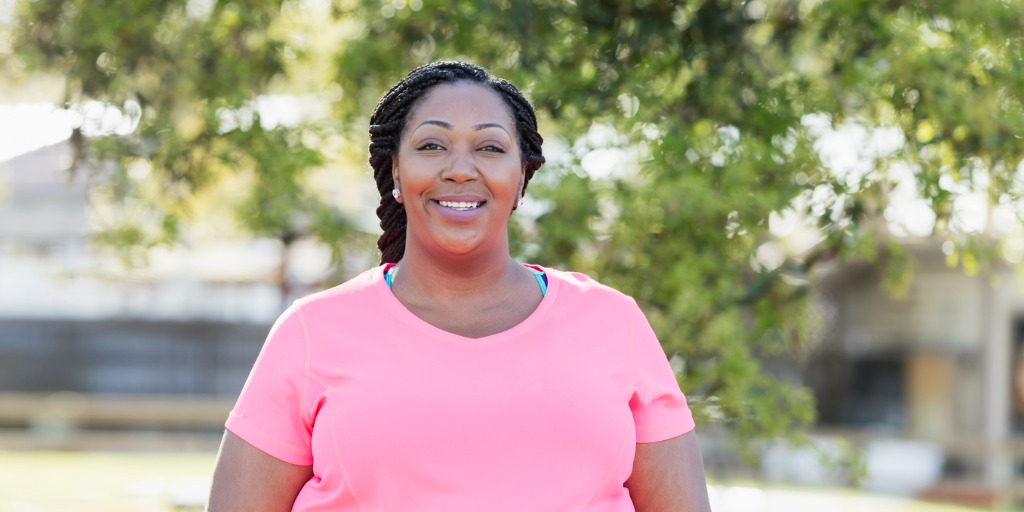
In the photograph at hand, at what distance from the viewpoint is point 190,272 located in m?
17.2

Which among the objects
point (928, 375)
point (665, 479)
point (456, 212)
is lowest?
point (928, 375)

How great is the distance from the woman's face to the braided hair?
5cm

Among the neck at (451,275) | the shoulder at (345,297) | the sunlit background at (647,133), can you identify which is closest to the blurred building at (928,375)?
the sunlit background at (647,133)

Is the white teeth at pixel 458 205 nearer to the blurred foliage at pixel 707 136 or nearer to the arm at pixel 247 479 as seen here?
the arm at pixel 247 479

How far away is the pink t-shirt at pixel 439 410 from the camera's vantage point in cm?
204

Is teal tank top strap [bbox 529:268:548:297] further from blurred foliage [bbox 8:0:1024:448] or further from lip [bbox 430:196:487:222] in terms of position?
blurred foliage [bbox 8:0:1024:448]

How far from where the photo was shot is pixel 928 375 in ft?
49.1

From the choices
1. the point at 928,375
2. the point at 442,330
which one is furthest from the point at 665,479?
the point at 928,375

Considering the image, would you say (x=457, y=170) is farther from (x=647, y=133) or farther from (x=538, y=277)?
(x=647, y=133)

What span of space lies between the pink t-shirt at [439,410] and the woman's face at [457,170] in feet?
0.52

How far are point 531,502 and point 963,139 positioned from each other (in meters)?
3.13

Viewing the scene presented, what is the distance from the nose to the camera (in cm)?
217

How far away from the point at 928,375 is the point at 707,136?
11219 millimetres

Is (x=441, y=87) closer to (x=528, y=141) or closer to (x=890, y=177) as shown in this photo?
(x=528, y=141)
